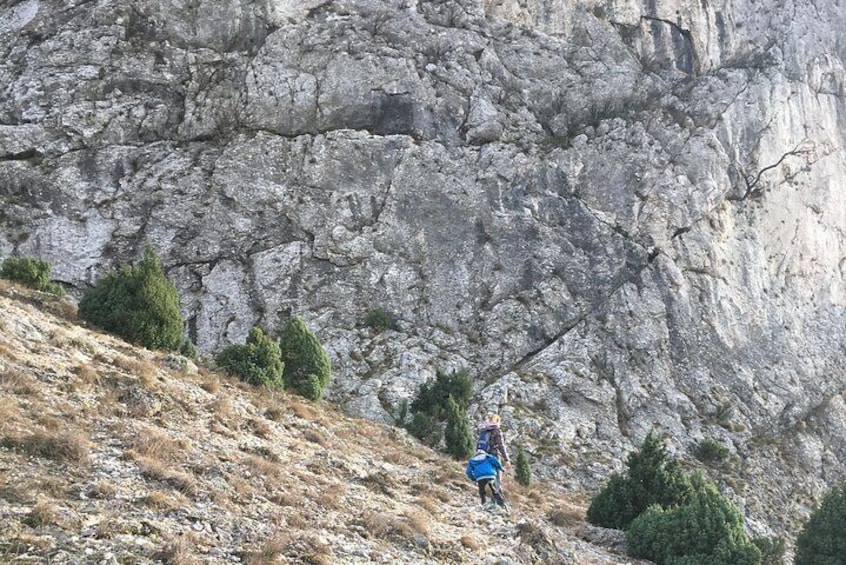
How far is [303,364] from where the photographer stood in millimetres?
27719

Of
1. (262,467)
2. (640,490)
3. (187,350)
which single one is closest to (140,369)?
(262,467)

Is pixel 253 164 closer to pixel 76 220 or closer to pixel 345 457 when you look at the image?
pixel 76 220

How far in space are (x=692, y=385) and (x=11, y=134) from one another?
43.7 metres

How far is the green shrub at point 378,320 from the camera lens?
3972cm

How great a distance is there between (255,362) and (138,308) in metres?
4.40

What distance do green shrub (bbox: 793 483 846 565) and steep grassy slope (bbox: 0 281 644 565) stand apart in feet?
20.4

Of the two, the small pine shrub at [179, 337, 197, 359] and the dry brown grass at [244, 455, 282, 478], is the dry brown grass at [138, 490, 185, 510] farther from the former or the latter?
the small pine shrub at [179, 337, 197, 359]

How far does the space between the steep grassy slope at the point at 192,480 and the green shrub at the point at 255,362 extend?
1.72 m

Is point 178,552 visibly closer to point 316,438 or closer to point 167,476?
point 167,476

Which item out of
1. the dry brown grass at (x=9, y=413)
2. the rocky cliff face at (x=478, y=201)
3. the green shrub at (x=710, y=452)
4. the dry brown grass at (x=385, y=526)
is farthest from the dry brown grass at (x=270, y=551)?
the green shrub at (x=710, y=452)

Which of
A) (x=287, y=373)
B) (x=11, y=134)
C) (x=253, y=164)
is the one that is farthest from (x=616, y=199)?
(x=11, y=134)

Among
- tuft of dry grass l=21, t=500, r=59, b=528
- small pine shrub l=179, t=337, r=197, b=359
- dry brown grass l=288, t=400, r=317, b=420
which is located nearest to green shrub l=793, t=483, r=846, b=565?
dry brown grass l=288, t=400, r=317, b=420

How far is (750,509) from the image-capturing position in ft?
113

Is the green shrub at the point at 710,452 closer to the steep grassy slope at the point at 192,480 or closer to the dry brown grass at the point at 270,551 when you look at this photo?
the steep grassy slope at the point at 192,480
